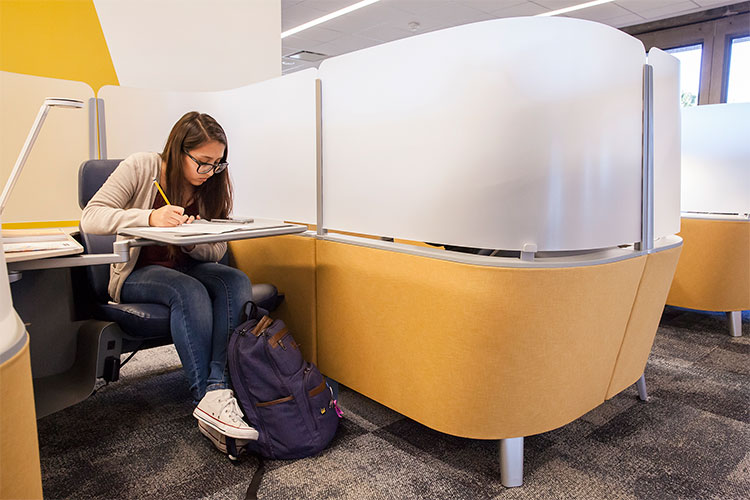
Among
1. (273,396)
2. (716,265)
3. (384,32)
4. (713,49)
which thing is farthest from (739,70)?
(273,396)

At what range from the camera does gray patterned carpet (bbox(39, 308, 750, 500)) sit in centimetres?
141

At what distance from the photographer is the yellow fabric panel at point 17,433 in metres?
0.62

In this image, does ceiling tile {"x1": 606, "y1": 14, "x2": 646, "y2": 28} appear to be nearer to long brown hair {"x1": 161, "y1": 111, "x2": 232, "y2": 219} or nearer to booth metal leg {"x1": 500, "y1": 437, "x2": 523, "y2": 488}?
long brown hair {"x1": 161, "y1": 111, "x2": 232, "y2": 219}

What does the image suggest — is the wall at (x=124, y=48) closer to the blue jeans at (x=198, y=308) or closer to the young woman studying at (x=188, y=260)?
the young woman studying at (x=188, y=260)

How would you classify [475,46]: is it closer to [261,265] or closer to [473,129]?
[473,129]

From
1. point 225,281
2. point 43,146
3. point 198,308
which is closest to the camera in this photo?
point 198,308

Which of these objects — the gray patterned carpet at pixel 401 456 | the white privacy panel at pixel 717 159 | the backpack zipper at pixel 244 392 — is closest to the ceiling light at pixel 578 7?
the white privacy panel at pixel 717 159

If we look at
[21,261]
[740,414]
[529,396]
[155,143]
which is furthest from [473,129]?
[155,143]

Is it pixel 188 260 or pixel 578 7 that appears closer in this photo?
pixel 188 260

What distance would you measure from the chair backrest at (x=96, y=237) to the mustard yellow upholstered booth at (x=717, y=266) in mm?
3023

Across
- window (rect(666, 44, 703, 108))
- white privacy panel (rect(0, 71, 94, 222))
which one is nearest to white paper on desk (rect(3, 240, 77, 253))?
white privacy panel (rect(0, 71, 94, 222))

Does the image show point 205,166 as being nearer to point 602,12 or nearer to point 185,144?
point 185,144

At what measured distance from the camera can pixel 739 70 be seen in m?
5.42

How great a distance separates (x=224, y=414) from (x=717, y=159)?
3045 millimetres
